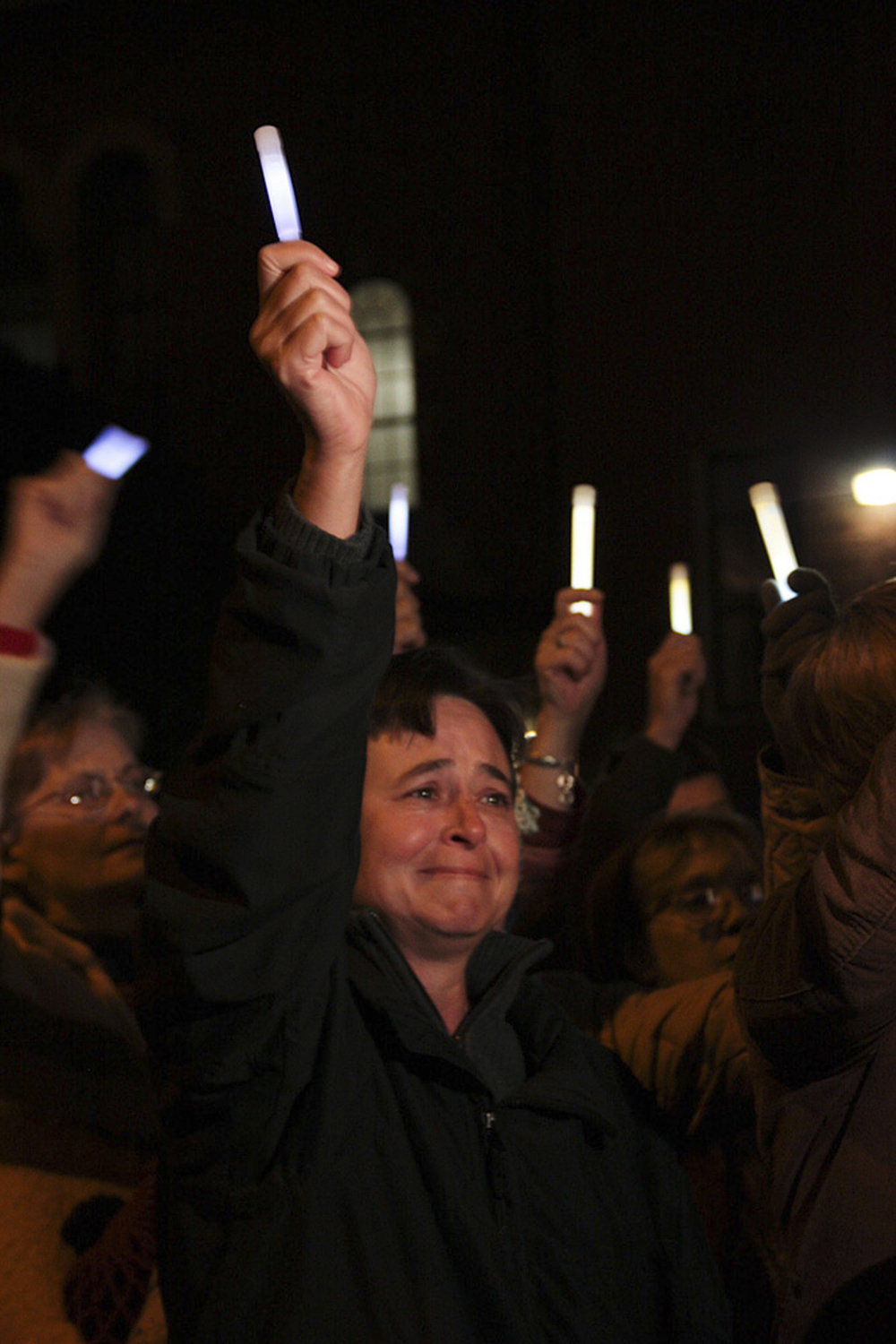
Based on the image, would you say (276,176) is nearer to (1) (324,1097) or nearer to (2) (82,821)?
(1) (324,1097)

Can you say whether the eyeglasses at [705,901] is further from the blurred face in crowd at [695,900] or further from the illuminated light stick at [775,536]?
the illuminated light stick at [775,536]

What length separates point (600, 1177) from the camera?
1.63m

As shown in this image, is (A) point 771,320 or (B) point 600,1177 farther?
(A) point 771,320

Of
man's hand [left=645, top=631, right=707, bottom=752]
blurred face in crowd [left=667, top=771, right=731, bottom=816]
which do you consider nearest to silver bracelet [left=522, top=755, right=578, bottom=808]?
man's hand [left=645, top=631, right=707, bottom=752]

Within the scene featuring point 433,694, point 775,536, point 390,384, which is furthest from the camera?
point 390,384

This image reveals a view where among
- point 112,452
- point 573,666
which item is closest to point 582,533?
point 573,666

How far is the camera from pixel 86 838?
250cm

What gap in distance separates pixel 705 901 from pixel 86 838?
4.18 feet

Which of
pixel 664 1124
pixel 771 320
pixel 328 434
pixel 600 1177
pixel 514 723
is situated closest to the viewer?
pixel 328 434

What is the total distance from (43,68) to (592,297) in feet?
18.5

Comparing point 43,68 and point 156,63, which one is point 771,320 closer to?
→ point 156,63

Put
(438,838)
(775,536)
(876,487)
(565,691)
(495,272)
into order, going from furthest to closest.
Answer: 1. (495,272)
2. (565,691)
3. (876,487)
4. (775,536)
5. (438,838)

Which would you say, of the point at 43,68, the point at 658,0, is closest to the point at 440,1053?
→ the point at 658,0

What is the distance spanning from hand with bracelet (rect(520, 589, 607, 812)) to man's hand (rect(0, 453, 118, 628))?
4.47ft
